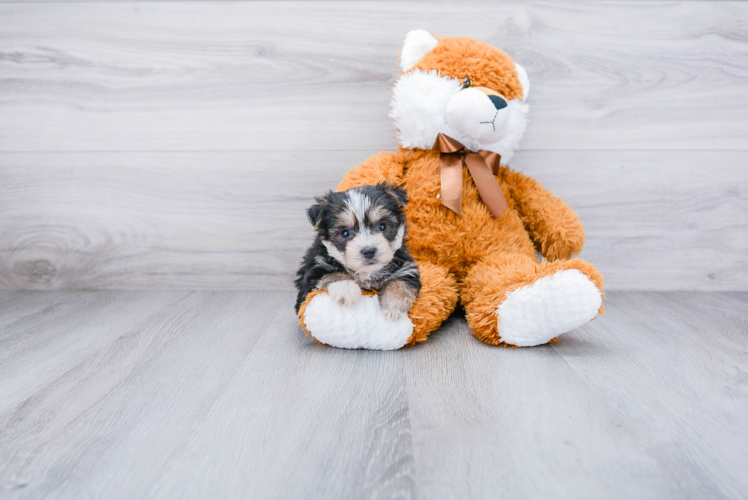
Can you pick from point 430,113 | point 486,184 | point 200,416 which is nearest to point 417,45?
point 430,113

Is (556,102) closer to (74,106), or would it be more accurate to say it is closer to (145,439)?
(145,439)

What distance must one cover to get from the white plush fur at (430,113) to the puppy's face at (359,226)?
317mm

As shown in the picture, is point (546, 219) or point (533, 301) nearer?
point (533, 301)

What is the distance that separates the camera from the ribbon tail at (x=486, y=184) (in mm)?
1562

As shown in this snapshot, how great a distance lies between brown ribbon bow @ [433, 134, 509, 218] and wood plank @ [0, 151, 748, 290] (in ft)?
1.29

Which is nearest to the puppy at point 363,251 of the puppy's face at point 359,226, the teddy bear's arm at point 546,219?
the puppy's face at point 359,226

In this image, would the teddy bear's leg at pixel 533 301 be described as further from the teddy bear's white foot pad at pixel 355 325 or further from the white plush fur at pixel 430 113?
the white plush fur at pixel 430 113

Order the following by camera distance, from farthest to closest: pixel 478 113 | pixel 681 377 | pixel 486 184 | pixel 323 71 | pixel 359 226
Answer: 1. pixel 323 71
2. pixel 486 184
3. pixel 478 113
4. pixel 359 226
5. pixel 681 377

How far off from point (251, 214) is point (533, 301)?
1.19 meters

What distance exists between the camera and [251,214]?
1.98m

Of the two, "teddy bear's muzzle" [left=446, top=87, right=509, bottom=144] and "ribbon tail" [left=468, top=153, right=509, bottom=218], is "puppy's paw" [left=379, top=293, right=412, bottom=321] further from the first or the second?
"teddy bear's muzzle" [left=446, top=87, right=509, bottom=144]

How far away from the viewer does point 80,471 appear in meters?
0.84

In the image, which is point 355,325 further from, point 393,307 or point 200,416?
point 200,416

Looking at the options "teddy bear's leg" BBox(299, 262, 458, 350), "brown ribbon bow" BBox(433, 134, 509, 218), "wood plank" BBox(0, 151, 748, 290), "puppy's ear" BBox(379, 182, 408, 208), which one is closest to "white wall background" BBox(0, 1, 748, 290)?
"wood plank" BBox(0, 151, 748, 290)
